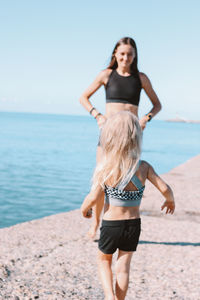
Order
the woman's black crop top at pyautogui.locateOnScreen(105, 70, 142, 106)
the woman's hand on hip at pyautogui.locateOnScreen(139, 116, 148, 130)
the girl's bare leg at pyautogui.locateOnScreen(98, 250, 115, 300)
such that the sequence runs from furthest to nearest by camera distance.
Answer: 1. the woman's black crop top at pyautogui.locateOnScreen(105, 70, 142, 106)
2. the woman's hand on hip at pyautogui.locateOnScreen(139, 116, 148, 130)
3. the girl's bare leg at pyautogui.locateOnScreen(98, 250, 115, 300)

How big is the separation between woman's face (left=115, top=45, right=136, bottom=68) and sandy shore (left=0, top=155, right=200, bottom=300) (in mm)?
2179

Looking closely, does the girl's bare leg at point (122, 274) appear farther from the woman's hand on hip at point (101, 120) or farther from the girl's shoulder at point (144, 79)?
the girl's shoulder at point (144, 79)

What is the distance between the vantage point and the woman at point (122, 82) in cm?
422

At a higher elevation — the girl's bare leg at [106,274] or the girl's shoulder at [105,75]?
the girl's shoulder at [105,75]

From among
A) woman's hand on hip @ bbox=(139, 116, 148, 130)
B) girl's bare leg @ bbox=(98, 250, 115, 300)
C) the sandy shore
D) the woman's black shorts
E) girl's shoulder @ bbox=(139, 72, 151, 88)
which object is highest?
girl's shoulder @ bbox=(139, 72, 151, 88)

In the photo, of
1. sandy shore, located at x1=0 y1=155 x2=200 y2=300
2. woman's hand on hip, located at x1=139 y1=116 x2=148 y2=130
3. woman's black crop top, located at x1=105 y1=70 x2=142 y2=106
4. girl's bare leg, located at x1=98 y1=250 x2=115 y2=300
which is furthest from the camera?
woman's black crop top, located at x1=105 y1=70 x2=142 y2=106

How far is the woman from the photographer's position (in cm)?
422

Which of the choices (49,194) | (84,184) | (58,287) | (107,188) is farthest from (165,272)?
(84,184)

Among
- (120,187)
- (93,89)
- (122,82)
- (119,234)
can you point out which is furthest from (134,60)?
(119,234)

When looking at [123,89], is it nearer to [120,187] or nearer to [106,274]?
[120,187]

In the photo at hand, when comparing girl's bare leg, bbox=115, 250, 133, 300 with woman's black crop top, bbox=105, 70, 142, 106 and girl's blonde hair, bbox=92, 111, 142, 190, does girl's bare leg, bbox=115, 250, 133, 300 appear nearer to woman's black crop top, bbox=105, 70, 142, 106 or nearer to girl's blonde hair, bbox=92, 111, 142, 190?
girl's blonde hair, bbox=92, 111, 142, 190

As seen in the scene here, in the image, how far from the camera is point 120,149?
2.80 meters

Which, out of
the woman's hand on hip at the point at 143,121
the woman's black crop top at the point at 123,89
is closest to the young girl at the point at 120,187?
the woman's hand on hip at the point at 143,121

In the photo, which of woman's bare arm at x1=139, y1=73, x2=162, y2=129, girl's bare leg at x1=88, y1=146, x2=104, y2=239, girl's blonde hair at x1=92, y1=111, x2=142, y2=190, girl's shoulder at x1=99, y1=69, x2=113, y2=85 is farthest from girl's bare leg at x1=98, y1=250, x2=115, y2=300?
girl's shoulder at x1=99, y1=69, x2=113, y2=85
